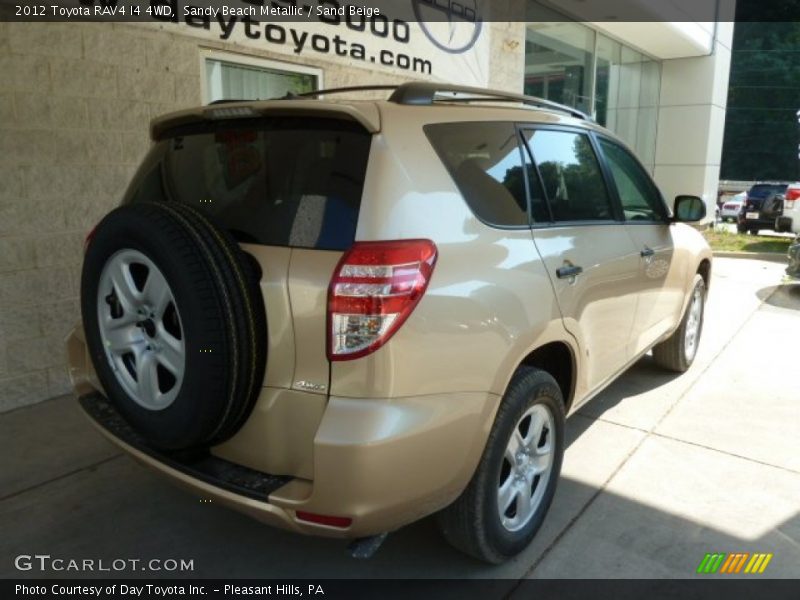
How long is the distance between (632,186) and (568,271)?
58.9 inches

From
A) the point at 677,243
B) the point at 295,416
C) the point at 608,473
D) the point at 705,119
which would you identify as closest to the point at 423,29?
the point at 677,243

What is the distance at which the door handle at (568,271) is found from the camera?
2.67 meters

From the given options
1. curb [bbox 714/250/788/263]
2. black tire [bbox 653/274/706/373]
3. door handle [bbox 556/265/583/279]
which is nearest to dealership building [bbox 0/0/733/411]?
door handle [bbox 556/265/583/279]

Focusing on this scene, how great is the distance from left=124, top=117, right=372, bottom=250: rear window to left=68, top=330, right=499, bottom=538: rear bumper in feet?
1.81

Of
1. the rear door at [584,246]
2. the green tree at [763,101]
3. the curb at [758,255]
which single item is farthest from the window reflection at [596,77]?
the green tree at [763,101]

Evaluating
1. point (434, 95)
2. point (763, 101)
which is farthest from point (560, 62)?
point (763, 101)

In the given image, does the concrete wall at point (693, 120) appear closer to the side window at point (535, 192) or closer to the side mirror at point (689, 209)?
the side mirror at point (689, 209)

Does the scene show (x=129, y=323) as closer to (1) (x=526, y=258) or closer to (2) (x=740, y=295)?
(1) (x=526, y=258)

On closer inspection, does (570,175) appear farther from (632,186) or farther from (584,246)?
(632,186)

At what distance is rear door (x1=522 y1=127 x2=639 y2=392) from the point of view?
275cm

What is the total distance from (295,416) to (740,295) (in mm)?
7400
